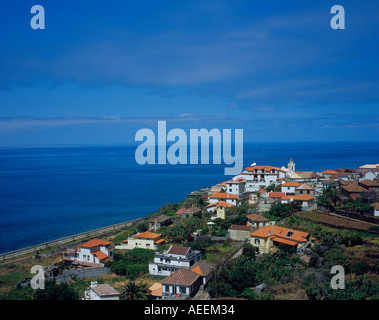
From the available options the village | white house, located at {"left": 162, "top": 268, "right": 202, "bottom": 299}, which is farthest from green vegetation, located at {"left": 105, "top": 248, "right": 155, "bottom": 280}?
white house, located at {"left": 162, "top": 268, "right": 202, "bottom": 299}

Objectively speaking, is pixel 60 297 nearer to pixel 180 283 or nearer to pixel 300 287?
pixel 180 283

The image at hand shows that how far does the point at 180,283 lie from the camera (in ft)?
42.1

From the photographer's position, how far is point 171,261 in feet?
53.4

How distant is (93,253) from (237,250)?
8.38 meters

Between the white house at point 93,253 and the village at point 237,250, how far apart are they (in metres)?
0.06

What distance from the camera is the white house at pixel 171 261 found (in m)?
16.0

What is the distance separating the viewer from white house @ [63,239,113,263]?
1894cm

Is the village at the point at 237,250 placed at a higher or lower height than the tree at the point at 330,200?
lower

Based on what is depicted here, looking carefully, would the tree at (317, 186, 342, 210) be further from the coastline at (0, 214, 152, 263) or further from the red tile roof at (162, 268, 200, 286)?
the coastline at (0, 214, 152, 263)

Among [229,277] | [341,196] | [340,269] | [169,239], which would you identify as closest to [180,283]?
[229,277]

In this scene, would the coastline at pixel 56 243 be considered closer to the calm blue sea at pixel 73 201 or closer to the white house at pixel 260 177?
the calm blue sea at pixel 73 201

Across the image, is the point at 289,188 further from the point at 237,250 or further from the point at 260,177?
the point at 237,250

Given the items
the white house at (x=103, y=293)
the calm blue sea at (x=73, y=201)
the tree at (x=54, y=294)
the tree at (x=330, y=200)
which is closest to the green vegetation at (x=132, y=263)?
the white house at (x=103, y=293)

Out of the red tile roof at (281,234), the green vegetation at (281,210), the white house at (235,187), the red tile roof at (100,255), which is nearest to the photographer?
the red tile roof at (281,234)
